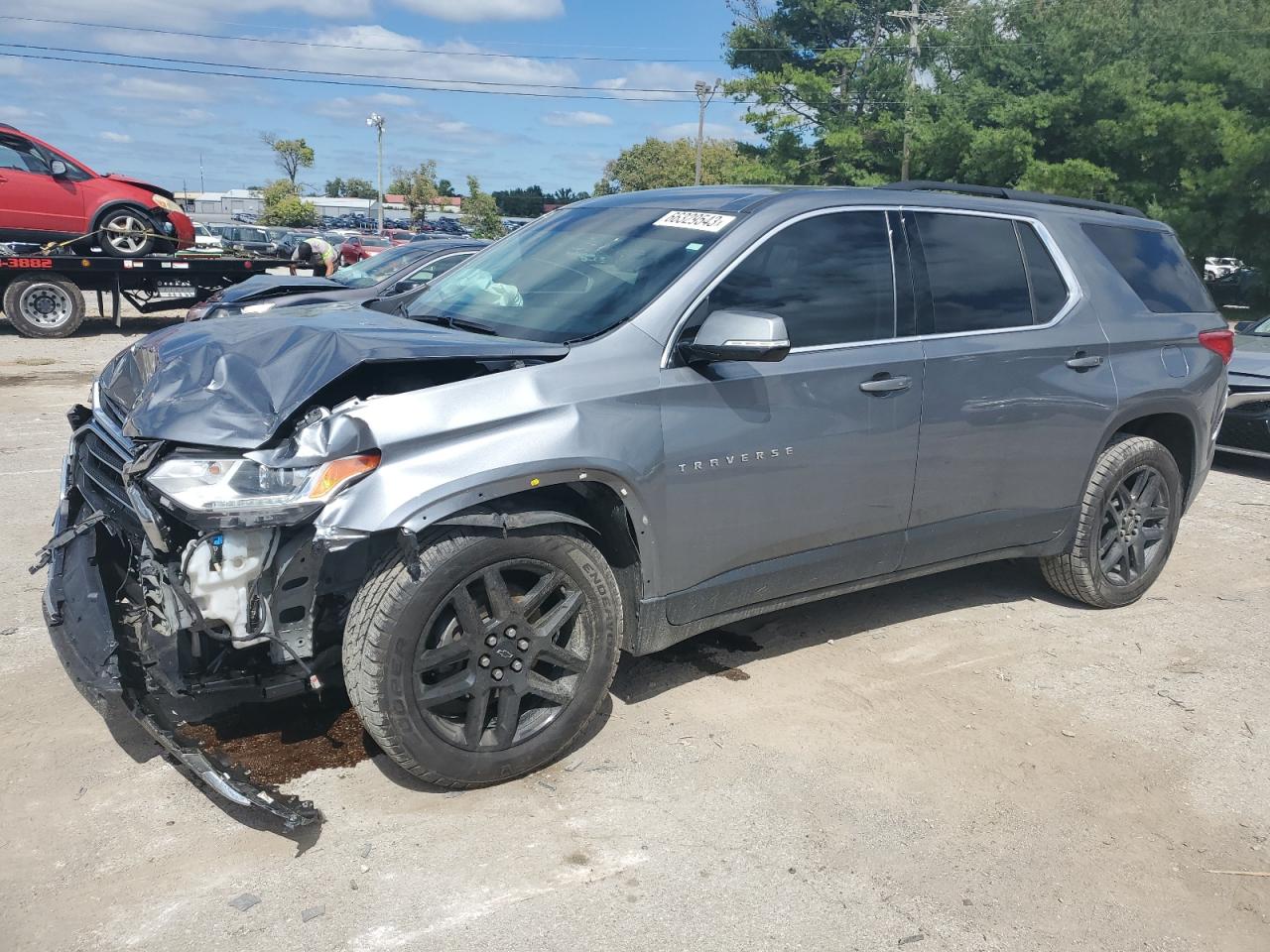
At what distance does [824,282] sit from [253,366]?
6.79 ft

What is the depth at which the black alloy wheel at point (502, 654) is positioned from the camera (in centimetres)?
314

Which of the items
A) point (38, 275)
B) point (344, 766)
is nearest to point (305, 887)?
point (344, 766)

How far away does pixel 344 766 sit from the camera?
11.3 ft

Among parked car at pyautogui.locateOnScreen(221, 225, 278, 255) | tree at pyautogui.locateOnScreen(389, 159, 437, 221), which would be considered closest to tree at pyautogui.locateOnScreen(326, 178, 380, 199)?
tree at pyautogui.locateOnScreen(389, 159, 437, 221)

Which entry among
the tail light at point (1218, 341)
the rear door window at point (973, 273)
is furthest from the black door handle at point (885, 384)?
the tail light at point (1218, 341)

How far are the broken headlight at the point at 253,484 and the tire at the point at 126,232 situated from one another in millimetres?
14888

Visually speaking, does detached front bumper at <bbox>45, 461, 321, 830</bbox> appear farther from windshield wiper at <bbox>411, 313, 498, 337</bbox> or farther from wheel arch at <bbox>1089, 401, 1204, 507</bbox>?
wheel arch at <bbox>1089, 401, 1204, 507</bbox>

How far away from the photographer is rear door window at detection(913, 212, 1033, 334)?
4.25 metres

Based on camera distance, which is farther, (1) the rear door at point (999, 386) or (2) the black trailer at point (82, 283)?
(2) the black trailer at point (82, 283)

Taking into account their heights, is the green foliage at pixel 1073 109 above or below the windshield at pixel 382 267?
above

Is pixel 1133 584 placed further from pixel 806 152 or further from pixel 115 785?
pixel 806 152

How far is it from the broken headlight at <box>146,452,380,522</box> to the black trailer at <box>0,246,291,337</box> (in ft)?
46.5

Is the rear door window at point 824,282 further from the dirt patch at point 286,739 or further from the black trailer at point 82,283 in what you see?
the black trailer at point 82,283

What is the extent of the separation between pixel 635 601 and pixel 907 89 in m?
34.5
